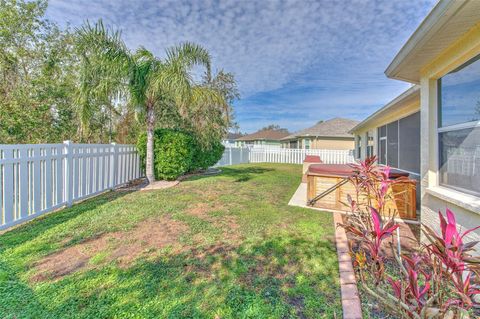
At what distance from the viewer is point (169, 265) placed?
2.87 m

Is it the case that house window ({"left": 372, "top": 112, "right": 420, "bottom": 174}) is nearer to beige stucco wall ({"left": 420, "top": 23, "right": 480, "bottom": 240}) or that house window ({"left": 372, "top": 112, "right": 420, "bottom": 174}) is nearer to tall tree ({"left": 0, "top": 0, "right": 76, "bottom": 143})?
beige stucco wall ({"left": 420, "top": 23, "right": 480, "bottom": 240})

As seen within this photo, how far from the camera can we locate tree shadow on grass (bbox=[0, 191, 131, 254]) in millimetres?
3436

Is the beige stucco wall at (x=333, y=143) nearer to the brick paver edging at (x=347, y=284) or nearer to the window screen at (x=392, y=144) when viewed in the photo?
the window screen at (x=392, y=144)

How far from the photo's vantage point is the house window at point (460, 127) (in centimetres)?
258

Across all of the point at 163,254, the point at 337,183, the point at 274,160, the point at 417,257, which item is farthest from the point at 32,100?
the point at 274,160

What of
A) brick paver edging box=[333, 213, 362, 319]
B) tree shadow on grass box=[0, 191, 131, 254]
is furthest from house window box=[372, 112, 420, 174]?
tree shadow on grass box=[0, 191, 131, 254]

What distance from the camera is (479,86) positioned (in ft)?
8.25

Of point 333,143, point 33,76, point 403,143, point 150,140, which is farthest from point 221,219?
point 333,143

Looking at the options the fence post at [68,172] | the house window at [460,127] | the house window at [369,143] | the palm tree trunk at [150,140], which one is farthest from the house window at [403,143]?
the fence post at [68,172]

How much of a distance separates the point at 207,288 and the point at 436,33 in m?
3.69

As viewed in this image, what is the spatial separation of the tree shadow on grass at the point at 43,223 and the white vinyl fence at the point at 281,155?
11.7 meters

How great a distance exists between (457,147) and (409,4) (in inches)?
182

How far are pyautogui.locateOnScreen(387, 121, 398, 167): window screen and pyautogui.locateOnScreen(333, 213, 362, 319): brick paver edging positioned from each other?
5.17m

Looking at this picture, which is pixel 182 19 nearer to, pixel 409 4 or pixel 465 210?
pixel 409 4
